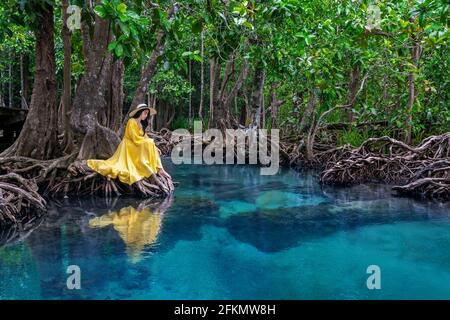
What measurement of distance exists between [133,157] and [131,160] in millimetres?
69

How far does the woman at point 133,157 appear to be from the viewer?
28.1ft

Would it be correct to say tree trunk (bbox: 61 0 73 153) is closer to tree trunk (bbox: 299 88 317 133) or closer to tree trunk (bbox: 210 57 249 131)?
tree trunk (bbox: 210 57 249 131)

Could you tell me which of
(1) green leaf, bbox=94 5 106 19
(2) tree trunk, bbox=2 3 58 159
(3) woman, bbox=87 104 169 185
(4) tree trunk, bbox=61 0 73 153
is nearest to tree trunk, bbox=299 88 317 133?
(3) woman, bbox=87 104 169 185

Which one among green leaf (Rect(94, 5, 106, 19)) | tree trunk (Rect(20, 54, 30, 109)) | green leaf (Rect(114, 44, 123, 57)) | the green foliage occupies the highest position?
tree trunk (Rect(20, 54, 30, 109))

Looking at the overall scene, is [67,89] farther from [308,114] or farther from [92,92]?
[308,114]

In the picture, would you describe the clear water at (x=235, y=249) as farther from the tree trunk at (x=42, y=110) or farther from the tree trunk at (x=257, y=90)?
the tree trunk at (x=257, y=90)

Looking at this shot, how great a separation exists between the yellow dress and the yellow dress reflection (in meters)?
0.90

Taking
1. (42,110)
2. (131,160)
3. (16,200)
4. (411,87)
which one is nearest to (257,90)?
(411,87)

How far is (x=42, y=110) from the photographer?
9.26 m

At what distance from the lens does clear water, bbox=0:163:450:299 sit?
4.61 metres

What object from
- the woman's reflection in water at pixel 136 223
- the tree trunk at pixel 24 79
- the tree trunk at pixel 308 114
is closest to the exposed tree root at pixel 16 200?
the woman's reflection in water at pixel 136 223

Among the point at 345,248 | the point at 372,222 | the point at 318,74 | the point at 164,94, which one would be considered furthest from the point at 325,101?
the point at 164,94

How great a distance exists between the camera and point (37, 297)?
4312 mm

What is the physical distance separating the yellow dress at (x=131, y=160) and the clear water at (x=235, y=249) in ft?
1.69
